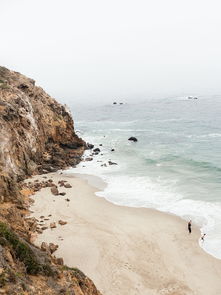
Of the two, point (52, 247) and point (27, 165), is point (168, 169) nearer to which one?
point (27, 165)

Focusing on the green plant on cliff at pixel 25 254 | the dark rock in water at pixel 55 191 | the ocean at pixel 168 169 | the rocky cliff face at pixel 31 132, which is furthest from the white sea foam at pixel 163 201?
the green plant on cliff at pixel 25 254

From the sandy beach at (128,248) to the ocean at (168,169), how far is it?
1941 mm

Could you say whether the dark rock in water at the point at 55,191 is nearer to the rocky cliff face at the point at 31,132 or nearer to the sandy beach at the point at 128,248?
the sandy beach at the point at 128,248

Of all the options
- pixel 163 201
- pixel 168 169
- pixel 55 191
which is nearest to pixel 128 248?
pixel 163 201

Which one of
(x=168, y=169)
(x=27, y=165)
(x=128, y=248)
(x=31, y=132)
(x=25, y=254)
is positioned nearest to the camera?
(x=25, y=254)

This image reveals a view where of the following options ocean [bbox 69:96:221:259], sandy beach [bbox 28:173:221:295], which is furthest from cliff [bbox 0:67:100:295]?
ocean [bbox 69:96:221:259]

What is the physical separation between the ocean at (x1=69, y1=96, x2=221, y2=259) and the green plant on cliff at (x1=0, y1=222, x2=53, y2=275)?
48.5 feet

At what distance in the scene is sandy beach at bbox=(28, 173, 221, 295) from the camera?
18953mm

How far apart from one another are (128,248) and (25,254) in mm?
11560

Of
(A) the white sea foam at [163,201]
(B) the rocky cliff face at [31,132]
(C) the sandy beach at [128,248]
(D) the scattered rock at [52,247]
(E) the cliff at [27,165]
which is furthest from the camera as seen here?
(B) the rocky cliff face at [31,132]

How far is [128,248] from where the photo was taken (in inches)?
899

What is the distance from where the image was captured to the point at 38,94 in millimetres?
54406

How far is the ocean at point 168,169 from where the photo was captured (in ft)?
99.4

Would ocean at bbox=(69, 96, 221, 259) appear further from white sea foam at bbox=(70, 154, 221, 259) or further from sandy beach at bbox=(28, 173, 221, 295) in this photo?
sandy beach at bbox=(28, 173, 221, 295)
